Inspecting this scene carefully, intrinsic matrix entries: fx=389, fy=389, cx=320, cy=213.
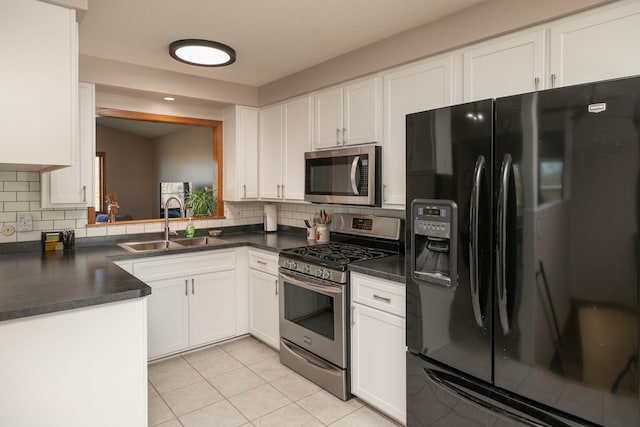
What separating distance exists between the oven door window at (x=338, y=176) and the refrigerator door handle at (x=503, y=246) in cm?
121

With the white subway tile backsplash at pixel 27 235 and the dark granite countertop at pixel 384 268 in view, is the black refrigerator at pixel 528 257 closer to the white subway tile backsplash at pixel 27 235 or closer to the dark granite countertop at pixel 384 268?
the dark granite countertop at pixel 384 268

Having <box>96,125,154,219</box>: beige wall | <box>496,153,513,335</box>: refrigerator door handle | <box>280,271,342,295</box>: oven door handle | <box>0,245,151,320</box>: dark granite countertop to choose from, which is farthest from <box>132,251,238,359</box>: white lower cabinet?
<box>96,125,154,219</box>: beige wall

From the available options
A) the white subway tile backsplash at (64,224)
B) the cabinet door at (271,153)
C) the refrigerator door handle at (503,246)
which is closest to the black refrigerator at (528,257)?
the refrigerator door handle at (503,246)

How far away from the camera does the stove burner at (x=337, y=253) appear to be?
8.55 ft

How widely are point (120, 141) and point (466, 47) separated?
5832 millimetres

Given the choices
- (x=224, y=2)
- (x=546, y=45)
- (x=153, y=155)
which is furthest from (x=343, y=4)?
(x=153, y=155)

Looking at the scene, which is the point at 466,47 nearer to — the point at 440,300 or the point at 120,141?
the point at 440,300

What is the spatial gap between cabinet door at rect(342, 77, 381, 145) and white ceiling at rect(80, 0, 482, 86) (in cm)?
30

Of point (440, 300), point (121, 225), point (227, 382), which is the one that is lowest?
point (227, 382)

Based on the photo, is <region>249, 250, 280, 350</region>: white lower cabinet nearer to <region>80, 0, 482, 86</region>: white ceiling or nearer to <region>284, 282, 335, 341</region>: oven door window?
<region>284, 282, 335, 341</region>: oven door window

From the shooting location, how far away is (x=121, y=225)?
3.42 m

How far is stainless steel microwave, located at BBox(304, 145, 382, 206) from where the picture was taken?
2680 millimetres

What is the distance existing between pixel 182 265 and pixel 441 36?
2515 millimetres

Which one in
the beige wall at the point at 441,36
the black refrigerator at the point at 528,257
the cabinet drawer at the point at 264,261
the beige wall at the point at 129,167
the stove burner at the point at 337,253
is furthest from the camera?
the beige wall at the point at 129,167
